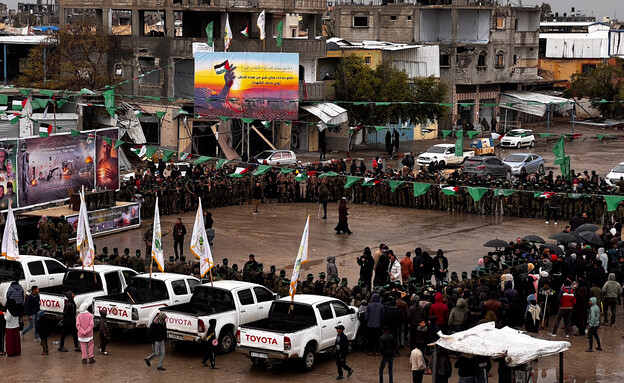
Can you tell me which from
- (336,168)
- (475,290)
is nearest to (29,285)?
(475,290)

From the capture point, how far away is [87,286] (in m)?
21.0

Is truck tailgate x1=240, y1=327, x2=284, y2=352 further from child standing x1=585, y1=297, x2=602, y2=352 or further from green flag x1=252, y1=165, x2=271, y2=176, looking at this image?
green flag x1=252, y1=165, x2=271, y2=176

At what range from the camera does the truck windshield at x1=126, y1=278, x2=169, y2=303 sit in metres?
20.2

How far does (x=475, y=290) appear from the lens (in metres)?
20.5

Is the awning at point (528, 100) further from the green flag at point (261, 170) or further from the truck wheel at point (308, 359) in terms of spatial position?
the truck wheel at point (308, 359)

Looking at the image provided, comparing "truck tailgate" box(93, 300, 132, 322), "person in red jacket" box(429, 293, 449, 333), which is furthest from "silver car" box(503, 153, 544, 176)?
"truck tailgate" box(93, 300, 132, 322)

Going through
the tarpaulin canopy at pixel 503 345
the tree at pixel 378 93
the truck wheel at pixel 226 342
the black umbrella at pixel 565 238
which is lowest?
the truck wheel at pixel 226 342

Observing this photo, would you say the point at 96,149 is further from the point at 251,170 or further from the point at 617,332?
the point at 617,332

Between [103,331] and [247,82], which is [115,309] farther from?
[247,82]

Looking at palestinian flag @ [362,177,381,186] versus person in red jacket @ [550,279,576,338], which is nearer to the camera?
person in red jacket @ [550,279,576,338]

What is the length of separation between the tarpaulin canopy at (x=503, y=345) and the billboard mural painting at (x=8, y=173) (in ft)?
56.3

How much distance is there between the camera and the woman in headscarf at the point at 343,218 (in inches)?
1224

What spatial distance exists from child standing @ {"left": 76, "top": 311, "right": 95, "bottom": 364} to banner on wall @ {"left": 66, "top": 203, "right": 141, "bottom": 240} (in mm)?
11775

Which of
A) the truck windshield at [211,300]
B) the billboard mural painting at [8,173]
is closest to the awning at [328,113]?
the billboard mural painting at [8,173]
